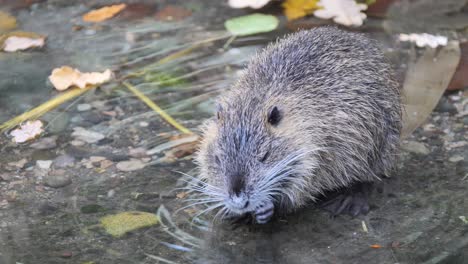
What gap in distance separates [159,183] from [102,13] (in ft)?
7.42

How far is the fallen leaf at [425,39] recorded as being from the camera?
17.8 ft

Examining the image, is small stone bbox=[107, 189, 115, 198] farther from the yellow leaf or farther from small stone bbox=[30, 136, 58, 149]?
the yellow leaf

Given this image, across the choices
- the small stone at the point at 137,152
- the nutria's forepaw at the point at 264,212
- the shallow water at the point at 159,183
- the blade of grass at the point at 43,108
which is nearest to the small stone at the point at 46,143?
the shallow water at the point at 159,183

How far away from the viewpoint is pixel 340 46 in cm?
413

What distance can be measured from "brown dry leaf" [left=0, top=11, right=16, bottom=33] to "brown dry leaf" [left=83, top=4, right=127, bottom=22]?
50 cm

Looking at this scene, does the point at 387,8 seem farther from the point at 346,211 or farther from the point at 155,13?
the point at 346,211

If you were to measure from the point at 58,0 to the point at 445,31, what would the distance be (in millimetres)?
2856

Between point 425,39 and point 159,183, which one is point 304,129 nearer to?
point 159,183

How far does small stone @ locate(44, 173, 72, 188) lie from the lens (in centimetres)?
416

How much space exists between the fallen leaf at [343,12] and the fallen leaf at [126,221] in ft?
7.99

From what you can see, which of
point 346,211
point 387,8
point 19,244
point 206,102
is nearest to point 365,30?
point 387,8

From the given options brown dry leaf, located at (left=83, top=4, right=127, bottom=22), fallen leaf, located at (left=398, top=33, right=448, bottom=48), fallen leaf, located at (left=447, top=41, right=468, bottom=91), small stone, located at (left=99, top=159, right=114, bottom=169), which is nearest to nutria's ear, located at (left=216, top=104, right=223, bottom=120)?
small stone, located at (left=99, top=159, right=114, bottom=169)

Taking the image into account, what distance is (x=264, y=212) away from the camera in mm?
3666

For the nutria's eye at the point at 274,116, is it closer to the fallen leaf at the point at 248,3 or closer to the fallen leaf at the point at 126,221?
the fallen leaf at the point at 126,221
